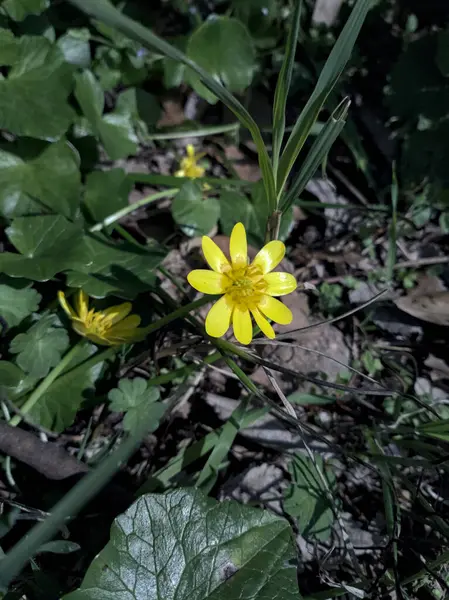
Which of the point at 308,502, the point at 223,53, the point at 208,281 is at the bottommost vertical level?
the point at 308,502

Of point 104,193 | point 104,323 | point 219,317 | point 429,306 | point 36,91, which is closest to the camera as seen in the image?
point 219,317

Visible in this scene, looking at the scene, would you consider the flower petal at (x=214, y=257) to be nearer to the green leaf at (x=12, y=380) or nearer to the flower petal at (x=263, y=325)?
the flower petal at (x=263, y=325)

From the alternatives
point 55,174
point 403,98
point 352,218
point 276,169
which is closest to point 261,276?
point 276,169

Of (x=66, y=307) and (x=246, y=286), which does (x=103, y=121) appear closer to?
(x=66, y=307)

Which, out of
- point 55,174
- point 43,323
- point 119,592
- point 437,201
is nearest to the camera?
point 119,592

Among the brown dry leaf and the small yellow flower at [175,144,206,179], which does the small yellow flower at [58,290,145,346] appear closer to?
the small yellow flower at [175,144,206,179]

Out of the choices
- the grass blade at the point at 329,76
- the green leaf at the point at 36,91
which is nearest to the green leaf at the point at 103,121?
the green leaf at the point at 36,91

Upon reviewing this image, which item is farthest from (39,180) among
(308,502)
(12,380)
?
(308,502)

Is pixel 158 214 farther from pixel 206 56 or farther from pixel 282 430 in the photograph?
pixel 282 430
